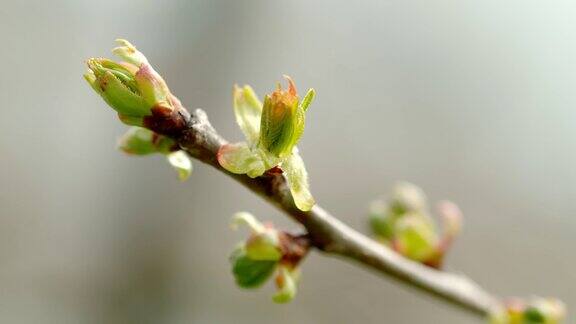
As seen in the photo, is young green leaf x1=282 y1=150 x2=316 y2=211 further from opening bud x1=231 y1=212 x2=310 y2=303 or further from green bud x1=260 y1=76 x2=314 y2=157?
opening bud x1=231 y1=212 x2=310 y2=303

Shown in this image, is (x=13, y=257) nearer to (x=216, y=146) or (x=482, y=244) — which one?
(x=482, y=244)

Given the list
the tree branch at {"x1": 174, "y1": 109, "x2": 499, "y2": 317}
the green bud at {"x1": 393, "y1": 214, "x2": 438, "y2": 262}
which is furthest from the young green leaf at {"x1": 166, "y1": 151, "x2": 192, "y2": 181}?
the green bud at {"x1": 393, "y1": 214, "x2": 438, "y2": 262}

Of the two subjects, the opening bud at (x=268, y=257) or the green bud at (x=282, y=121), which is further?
the opening bud at (x=268, y=257)

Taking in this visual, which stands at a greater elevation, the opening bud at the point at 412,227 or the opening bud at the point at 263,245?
the opening bud at the point at 412,227

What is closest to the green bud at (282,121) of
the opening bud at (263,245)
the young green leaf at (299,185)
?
the young green leaf at (299,185)

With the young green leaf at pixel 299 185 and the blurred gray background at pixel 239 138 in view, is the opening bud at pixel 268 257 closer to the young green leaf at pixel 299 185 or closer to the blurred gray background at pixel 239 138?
the young green leaf at pixel 299 185

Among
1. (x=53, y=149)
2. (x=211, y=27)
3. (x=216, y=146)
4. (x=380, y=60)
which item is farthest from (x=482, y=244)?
(x=216, y=146)
